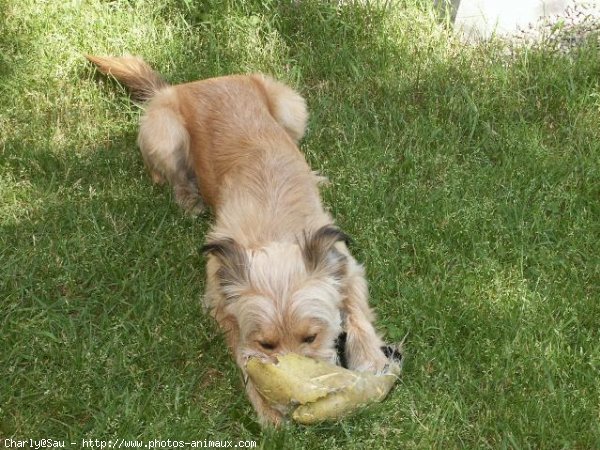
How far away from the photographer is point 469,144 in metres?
5.16

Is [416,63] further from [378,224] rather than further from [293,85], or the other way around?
[378,224]

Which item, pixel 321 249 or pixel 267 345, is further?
pixel 321 249

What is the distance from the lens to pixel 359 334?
150 inches

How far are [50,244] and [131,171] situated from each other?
2.88 ft

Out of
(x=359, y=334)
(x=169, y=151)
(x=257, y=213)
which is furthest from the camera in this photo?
(x=169, y=151)

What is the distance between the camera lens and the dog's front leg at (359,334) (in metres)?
3.76

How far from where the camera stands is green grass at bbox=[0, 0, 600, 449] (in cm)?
348

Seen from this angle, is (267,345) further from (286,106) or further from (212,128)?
(286,106)

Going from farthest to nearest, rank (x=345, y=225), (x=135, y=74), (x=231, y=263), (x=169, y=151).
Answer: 1. (x=135, y=74)
2. (x=169, y=151)
3. (x=345, y=225)
4. (x=231, y=263)

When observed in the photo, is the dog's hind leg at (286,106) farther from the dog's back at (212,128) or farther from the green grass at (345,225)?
the green grass at (345,225)

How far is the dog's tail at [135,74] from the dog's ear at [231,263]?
2.17m

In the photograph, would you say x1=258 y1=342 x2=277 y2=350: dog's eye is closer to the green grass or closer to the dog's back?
the green grass

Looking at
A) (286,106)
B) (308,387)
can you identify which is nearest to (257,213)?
(308,387)

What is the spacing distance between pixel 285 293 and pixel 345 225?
1.26 m
